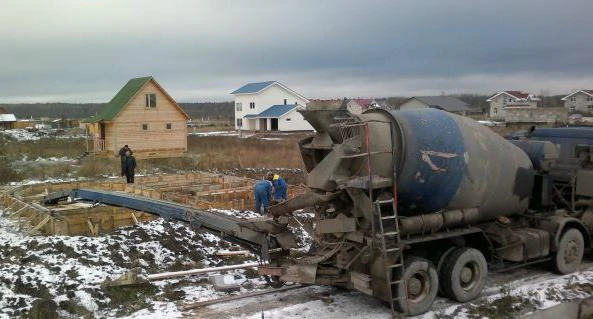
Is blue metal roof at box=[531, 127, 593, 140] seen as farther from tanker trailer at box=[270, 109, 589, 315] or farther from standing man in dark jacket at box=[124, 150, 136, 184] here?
standing man in dark jacket at box=[124, 150, 136, 184]

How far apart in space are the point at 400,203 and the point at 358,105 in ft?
5.21

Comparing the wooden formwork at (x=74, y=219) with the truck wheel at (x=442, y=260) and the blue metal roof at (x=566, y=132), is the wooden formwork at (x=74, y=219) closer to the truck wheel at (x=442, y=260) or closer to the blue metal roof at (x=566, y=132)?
the truck wheel at (x=442, y=260)

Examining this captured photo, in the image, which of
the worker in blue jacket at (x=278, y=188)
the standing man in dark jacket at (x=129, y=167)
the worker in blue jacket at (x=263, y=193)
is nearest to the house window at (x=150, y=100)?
the standing man in dark jacket at (x=129, y=167)

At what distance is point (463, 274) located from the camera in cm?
824

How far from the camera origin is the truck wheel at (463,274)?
26.3ft

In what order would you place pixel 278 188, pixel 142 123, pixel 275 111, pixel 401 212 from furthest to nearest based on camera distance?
pixel 275 111 → pixel 142 123 → pixel 278 188 → pixel 401 212

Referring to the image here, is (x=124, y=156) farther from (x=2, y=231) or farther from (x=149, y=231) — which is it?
(x=149, y=231)

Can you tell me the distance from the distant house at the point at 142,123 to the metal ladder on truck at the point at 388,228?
26929 mm

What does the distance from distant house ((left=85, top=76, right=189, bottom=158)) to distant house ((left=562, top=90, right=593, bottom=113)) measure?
286ft

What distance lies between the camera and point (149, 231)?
12125 mm

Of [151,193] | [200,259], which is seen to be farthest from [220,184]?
[200,259]

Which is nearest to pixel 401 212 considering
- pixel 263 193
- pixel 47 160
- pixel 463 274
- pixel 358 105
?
pixel 463 274

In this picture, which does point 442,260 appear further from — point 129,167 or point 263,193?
point 129,167

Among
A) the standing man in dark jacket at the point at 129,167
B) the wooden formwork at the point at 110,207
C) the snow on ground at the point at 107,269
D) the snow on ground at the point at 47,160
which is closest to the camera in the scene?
the snow on ground at the point at 107,269
